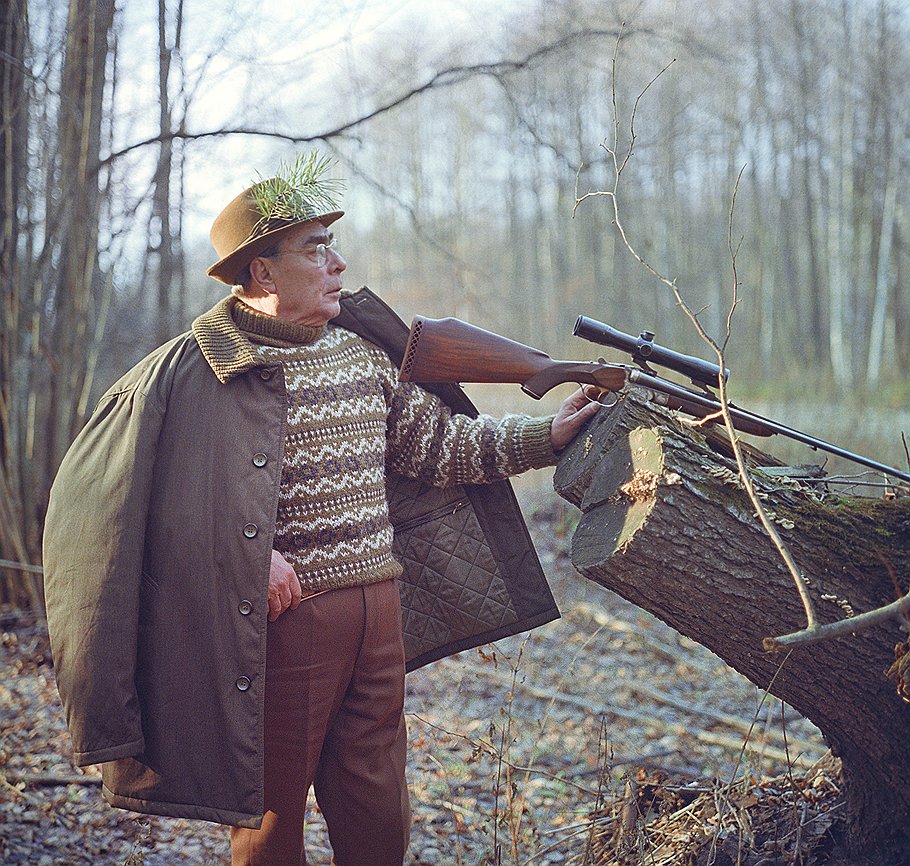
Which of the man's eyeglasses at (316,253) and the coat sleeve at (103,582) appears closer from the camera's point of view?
the coat sleeve at (103,582)

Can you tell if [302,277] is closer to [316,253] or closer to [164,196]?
[316,253]

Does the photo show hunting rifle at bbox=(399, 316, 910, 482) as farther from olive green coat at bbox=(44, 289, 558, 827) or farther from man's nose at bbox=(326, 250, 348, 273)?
olive green coat at bbox=(44, 289, 558, 827)

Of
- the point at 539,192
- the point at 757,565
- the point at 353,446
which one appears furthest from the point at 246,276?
the point at 539,192

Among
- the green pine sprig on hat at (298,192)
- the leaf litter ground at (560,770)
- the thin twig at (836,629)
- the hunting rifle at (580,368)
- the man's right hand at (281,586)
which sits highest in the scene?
the green pine sprig on hat at (298,192)

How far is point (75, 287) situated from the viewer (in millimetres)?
5918

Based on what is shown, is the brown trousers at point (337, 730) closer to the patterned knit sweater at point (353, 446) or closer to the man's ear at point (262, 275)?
the patterned knit sweater at point (353, 446)

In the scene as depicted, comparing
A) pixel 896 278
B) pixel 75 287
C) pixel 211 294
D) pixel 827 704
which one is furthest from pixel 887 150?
pixel 827 704

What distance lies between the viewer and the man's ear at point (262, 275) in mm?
2957

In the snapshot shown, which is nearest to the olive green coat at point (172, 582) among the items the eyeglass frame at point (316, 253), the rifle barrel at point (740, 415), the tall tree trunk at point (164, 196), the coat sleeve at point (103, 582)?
the coat sleeve at point (103, 582)

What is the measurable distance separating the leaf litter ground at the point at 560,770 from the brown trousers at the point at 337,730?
0.24 meters

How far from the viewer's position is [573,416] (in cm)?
298

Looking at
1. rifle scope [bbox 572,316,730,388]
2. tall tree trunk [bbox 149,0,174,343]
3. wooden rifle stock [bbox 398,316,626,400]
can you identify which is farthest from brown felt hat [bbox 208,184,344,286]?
tall tree trunk [bbox 149,0,174,343]

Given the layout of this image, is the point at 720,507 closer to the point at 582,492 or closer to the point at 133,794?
the point at 582,492

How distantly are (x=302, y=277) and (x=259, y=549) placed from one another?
2.96ft
